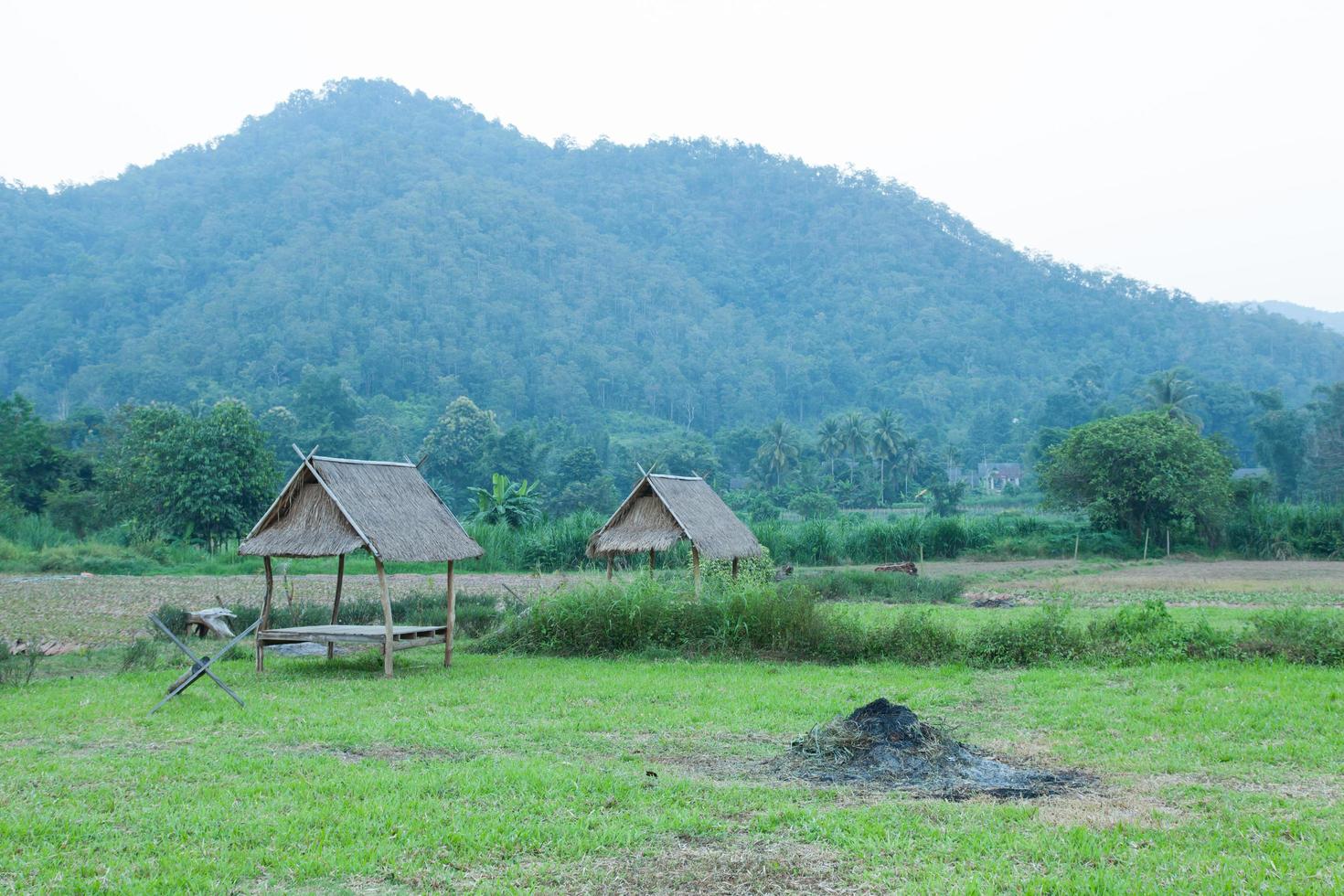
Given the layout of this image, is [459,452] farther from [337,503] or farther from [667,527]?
[337,503]

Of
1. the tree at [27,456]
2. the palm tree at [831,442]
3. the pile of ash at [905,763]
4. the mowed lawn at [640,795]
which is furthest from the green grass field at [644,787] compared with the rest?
the palm tree at [831,442]

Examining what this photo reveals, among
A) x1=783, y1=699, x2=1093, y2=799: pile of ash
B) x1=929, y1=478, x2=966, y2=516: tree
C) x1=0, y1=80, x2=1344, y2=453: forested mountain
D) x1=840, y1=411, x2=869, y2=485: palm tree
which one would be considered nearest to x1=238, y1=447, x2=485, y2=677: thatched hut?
x1=783, y1=699, x2=1093, y2=799: pile of ash

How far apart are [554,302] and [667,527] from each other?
89.4 metres

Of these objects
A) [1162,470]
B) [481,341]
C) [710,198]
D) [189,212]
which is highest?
[710,198]

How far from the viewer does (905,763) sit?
7508 mm

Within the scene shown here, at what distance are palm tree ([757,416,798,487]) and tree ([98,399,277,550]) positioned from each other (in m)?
37.0

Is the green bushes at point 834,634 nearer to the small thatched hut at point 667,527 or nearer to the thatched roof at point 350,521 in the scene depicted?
the thatched roof at point 350,521

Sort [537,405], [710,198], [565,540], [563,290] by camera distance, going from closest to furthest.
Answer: [565,540] → [537,405] → [563,290] → [710,198]

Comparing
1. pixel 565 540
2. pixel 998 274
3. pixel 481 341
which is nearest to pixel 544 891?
pixel 565 540

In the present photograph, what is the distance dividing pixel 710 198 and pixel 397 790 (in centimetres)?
13639

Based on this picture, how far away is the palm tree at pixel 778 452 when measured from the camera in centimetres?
6788

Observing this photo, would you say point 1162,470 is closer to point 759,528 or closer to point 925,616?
point 759,528

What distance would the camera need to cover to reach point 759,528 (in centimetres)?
3466

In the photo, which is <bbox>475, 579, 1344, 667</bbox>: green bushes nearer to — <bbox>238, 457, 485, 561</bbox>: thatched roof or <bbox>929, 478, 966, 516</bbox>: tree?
<bbox>238, 457, 485, 561</bbox>: thatched roof
